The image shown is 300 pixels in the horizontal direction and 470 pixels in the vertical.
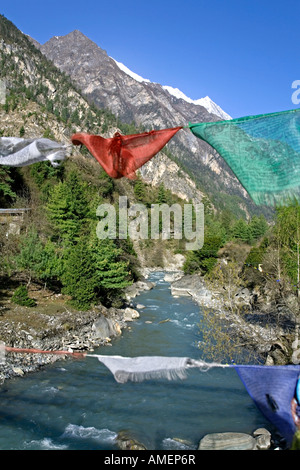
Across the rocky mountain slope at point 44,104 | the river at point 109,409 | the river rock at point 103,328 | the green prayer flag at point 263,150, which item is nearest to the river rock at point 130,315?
the river rock at point 103,328

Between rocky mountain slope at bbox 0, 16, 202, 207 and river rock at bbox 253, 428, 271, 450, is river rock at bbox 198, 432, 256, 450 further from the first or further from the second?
rocky mountain slope at bbox 0, 16, 202, 207

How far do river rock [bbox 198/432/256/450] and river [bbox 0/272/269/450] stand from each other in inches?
12.1

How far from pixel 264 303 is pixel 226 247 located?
1609 cm

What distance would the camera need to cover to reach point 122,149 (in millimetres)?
4074

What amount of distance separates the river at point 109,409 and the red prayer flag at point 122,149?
5.75 meters

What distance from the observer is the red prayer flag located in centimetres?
394

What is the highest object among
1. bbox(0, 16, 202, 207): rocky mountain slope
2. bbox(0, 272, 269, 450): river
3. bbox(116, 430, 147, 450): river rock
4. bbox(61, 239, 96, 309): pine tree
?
bbox(0, 16, 202, 207): rocky mountain slope

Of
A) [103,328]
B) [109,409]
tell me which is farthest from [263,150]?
[103,328]

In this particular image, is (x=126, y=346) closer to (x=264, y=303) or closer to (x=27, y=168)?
(x=264, y=303)

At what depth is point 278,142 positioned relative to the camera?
3.24 meters

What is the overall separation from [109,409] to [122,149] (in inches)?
272

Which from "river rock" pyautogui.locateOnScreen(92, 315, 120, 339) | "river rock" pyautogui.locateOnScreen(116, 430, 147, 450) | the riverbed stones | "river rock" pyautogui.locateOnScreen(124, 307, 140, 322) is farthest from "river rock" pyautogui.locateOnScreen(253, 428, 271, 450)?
"river rock" pyautogui.locateOnScreen(124, 307, 140, 322)

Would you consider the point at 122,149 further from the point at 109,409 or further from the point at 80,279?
the point at 80,279

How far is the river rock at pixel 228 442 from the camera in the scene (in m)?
6.52
